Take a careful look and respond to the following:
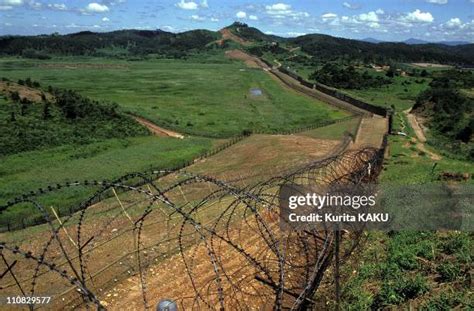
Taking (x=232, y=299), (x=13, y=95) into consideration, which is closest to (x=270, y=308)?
(x=232, y=299)

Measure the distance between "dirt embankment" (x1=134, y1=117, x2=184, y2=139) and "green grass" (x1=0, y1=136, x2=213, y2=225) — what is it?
12.8 feet

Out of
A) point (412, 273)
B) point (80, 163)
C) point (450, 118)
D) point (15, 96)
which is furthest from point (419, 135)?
point (15, 96)

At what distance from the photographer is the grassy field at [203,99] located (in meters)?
61.1

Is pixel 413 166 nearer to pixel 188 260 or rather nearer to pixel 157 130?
pixel 188 260

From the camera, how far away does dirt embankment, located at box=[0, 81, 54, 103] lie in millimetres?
55906

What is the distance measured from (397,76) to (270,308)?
104727 mm

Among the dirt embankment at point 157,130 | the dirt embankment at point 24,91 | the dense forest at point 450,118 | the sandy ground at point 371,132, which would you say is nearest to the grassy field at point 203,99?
the dirt embankment at point 157,130

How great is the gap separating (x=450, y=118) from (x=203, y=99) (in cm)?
4331

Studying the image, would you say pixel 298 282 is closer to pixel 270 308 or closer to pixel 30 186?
pixel 270 308

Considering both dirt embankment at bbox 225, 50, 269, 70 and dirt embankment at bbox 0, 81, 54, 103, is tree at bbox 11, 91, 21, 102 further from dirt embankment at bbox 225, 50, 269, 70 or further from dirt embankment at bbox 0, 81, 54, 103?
dirt embankment at bbox 225, 50, 269, 70

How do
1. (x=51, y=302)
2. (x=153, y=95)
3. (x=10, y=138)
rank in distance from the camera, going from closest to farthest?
(x=51, y=302) < (x=10, y=138) < (x=153, y=95)

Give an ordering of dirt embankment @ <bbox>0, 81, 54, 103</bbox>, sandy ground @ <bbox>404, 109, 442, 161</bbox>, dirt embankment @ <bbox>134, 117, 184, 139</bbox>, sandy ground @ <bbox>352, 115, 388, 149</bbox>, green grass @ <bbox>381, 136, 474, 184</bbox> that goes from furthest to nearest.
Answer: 1. dirt embankment @ <bbox>0, 81, 54, 103</bbox>
2. dirt embankment @ <bbox>134, 117, 184, 139</bbox>
3. sandy ground @ <bbox>352, 115, 388, 149</bbox>
4. sandy ground @ <bbox>404, 109, 442, 161</bbox>
5. green grass @ <bbox>381, 136, 474, 184</bbox>

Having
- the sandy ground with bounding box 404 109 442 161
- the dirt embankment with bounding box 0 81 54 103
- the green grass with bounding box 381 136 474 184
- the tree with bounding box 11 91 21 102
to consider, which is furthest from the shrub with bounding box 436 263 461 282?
the dirt embankment with bounding box 0 81 54 103

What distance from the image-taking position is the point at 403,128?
48844 millimetres
